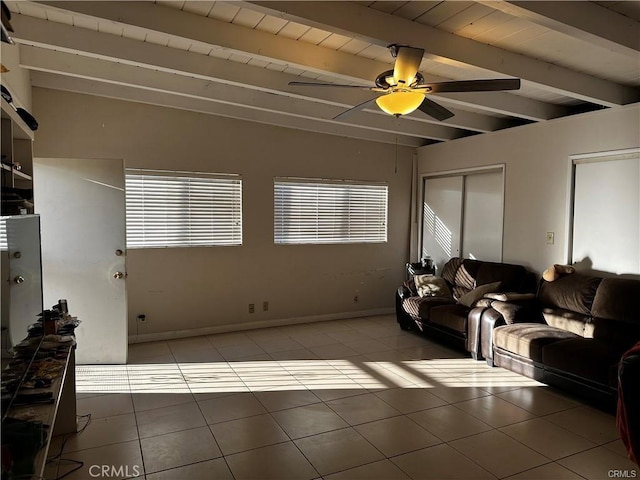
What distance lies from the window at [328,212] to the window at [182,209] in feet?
2.01

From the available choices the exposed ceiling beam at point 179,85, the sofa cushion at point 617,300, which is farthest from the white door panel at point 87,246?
the sofa cushion at point 617,300

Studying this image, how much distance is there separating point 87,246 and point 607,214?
4951 millimetres

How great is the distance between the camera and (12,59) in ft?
10.8

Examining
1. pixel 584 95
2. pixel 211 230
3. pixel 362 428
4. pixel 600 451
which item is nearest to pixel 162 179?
pixel 211 230

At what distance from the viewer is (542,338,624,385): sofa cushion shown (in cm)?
319

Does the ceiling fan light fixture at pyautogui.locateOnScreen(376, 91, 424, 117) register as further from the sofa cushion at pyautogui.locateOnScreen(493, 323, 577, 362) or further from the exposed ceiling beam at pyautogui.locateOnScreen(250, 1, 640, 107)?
the sofa cushion at pyautogui.locateOnScreen(493, 323, 577, 362)

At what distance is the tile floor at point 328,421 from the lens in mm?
2537

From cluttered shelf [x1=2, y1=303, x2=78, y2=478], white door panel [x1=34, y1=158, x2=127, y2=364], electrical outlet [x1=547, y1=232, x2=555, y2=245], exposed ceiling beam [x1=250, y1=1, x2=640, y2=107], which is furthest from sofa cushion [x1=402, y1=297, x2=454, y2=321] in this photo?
cluttered shelf [x1=2, y1=303, x2=78, y2=478]

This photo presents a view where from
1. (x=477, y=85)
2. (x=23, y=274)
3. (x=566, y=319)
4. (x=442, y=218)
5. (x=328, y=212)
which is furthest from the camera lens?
(x=442, y=218)

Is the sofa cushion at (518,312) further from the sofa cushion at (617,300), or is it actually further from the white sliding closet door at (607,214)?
the white sliding closet door at (607,214)

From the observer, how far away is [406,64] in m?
2.58

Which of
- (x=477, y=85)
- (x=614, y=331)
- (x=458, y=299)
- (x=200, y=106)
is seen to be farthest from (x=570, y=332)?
(x=200, y=106)

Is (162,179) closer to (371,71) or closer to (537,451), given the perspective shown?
(371,71)

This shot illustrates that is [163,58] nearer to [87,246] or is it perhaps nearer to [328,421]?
[87,246]
